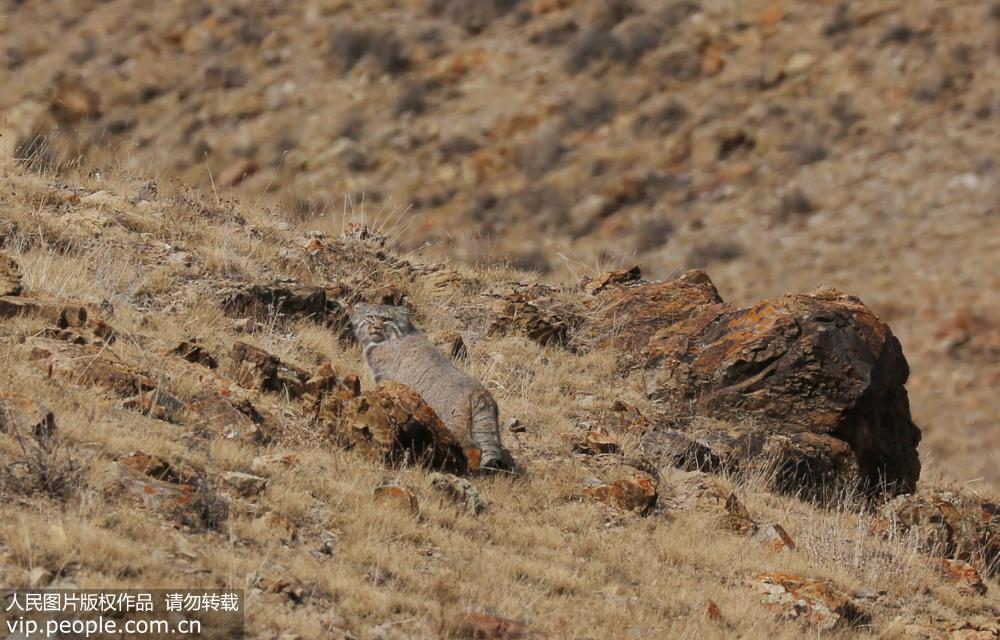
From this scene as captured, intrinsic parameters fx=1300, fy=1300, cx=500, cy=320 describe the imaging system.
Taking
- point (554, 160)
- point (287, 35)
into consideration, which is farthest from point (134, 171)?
point (287, 35)

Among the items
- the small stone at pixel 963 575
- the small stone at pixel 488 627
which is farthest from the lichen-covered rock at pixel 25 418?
the small stone at pixel 963 575

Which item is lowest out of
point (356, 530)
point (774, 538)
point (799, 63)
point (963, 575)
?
point (799, 63)

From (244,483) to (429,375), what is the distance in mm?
2017

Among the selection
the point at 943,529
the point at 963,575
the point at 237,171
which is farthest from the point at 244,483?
the point at 237,171

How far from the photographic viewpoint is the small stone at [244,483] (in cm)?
652

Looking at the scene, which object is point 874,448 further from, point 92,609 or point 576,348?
point 92,609

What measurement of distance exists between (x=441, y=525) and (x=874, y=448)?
4652 millimetres

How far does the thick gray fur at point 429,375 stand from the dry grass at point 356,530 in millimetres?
297

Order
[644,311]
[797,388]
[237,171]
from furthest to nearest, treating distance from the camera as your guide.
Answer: [237,171] → [644,311] → [797,388]

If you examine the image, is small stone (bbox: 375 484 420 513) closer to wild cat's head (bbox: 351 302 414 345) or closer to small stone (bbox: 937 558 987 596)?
wild cat's head (bbox: 351 302 414 345)

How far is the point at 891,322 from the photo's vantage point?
27.2m

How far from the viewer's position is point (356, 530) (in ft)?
21.3

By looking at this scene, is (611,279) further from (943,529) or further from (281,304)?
(943,529)

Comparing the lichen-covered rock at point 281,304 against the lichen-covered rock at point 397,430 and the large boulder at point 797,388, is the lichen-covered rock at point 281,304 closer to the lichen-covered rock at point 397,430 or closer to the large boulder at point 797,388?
the lichen-covered rock at point 397,430
